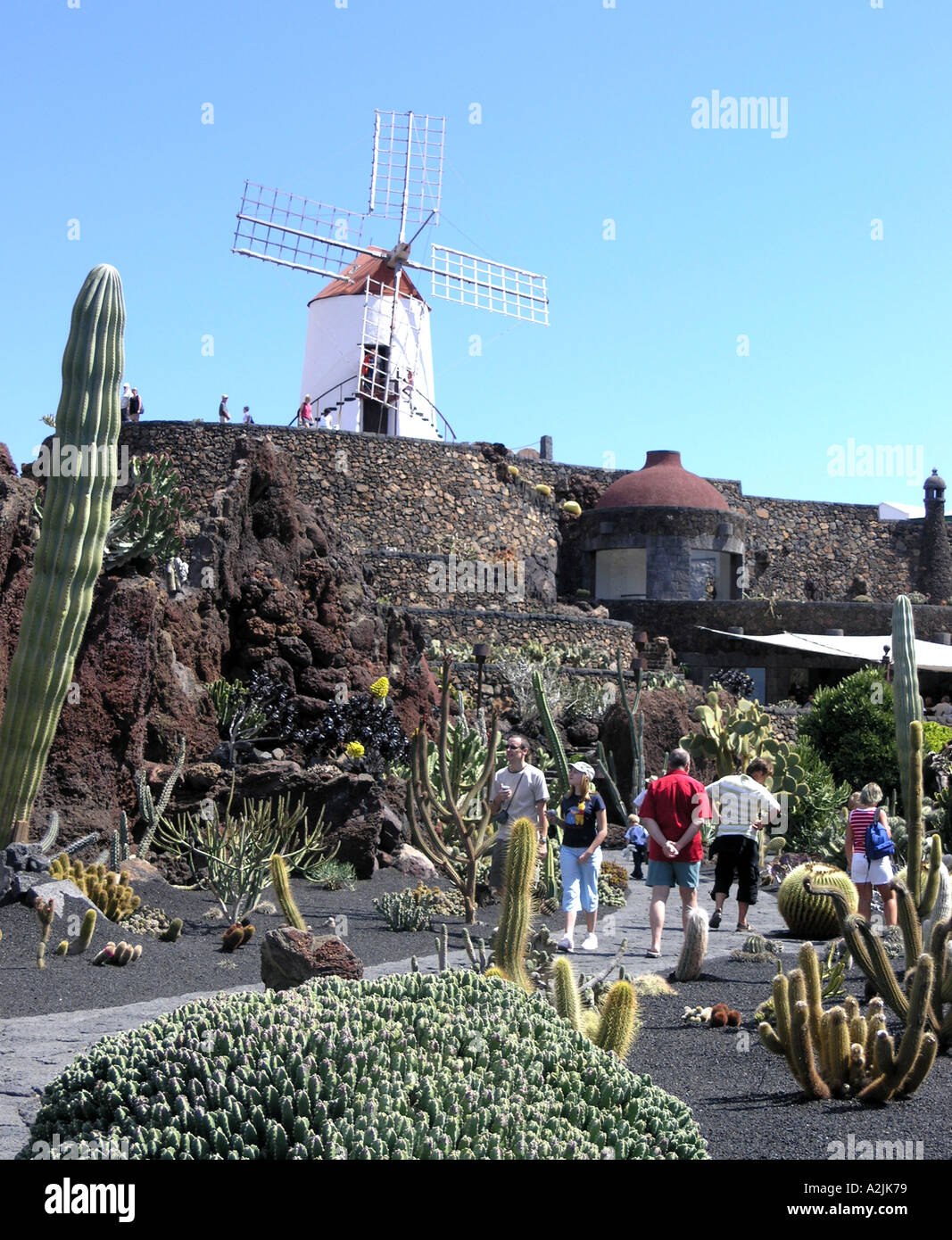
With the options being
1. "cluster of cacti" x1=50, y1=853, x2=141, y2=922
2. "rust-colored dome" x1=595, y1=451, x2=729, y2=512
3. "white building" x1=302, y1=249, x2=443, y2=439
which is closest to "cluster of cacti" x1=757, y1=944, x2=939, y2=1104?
"cluster of cacti" x1=50, y1=853, x2=141, y2=922

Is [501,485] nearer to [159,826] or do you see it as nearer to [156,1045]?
[159,826]

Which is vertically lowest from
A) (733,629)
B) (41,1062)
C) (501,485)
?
(41,1062)

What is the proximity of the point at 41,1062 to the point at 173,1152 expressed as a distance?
95.6 inches

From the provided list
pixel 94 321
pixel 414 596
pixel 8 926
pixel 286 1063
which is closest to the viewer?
pixel 286 1063

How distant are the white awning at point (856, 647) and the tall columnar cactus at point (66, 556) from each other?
14001 mm

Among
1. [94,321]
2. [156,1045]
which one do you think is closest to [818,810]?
[94,321]

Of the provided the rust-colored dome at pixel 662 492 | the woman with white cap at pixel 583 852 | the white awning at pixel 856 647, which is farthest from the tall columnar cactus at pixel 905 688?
the rust-colored dome at pixel 662 492

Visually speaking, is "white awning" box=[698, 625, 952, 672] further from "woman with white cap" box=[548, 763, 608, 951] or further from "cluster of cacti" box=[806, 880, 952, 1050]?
"cluster of cacti" box=[806, 880, 952, 1050]

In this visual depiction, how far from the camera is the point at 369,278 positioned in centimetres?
3141

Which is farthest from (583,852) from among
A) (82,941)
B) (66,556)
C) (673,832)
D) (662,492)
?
(662,492)

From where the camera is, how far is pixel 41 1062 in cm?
520

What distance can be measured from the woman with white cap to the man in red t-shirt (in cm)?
31

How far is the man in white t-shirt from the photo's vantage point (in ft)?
29.4
